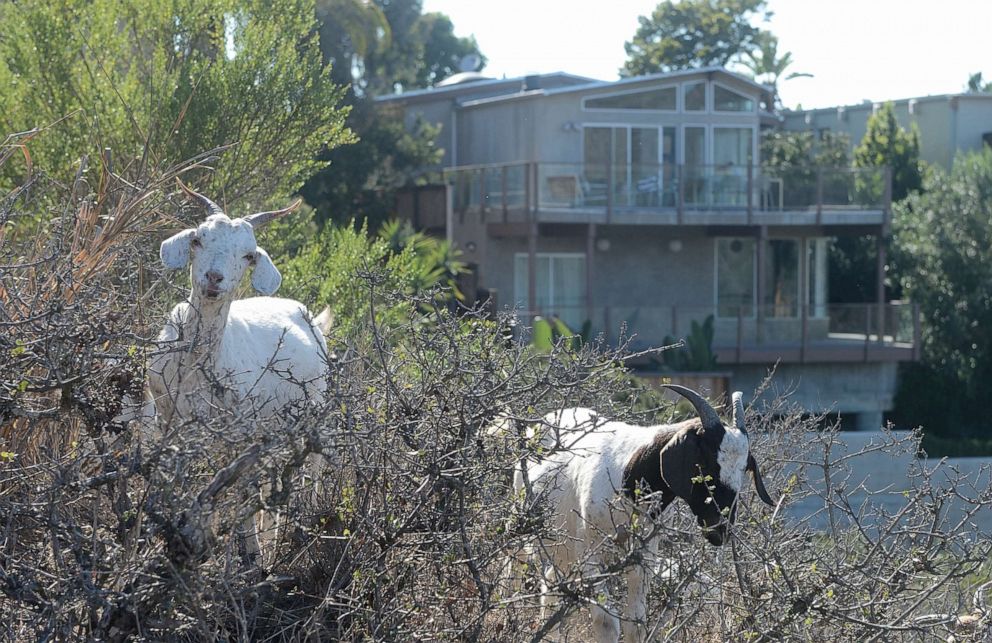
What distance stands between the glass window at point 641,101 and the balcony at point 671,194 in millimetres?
2728

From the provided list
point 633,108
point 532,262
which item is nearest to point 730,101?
point 633,108

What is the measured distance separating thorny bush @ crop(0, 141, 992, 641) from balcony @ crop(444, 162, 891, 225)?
2073cm

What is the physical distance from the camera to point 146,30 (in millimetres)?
13500

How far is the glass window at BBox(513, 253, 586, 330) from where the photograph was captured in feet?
96.5

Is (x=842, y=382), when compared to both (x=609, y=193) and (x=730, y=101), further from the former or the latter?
(x=730, y=101)

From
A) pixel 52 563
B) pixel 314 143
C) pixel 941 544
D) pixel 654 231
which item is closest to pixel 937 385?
pixel 654 231

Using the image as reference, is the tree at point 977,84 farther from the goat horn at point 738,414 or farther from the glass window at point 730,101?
the goat horn at point 738,414

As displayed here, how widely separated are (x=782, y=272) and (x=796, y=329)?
3.05m

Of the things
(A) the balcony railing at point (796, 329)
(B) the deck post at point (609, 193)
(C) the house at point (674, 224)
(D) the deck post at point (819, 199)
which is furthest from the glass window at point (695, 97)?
(A) the balcony railing at point (796, 329)

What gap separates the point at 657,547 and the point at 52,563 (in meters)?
2.71

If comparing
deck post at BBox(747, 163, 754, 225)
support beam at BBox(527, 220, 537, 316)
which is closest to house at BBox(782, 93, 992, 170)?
deck post at BBox(747, 163, 754, 225)

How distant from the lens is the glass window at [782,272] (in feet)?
→ 102

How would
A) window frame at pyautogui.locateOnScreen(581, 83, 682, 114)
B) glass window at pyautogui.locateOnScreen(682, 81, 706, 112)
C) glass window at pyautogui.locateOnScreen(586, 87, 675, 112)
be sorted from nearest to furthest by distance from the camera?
window frame at pyautogui.locateOnScreen(581, 83, 682, 114), glass window at pyautogui.locateOnScreen(586, 87, 675, 112), glass window at pyautogui.locateOnScreen(682, 81, 706, 112)

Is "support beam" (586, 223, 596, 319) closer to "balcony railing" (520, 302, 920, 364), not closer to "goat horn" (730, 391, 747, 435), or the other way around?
"balcony railing" (520, 302, 920, 364)
